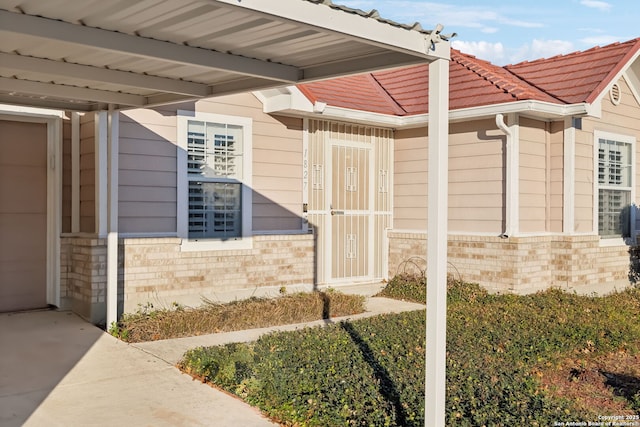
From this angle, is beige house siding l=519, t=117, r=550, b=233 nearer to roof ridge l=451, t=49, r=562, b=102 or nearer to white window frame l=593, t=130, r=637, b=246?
roof ridge l=451, t=49, r=562, b=102

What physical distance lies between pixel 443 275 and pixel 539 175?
724 centimetres

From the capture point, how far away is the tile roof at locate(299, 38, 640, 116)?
1064 cm

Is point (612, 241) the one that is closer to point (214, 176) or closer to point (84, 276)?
point (214, 176)

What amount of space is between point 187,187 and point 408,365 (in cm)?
442

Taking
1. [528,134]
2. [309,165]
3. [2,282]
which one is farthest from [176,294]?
[528,134]

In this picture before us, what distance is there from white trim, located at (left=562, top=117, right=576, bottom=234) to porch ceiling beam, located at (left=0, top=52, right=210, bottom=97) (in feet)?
22.1

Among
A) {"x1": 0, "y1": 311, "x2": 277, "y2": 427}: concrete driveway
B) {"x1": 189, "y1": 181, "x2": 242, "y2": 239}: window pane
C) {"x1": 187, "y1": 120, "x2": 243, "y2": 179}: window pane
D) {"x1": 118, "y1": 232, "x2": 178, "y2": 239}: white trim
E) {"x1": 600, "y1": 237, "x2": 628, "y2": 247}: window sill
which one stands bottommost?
{"x1": 0, "y1": 311, "x2": 277, "y2": 427}: concrete driveway

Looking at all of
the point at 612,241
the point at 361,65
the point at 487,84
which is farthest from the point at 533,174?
the point at 361,65

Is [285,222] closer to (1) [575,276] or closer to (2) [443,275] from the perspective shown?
(1) [575,276]

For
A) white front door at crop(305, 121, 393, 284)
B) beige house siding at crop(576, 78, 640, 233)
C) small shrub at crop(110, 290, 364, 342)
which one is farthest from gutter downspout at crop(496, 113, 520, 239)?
small shrub at crop(110, 290, 364, 342)

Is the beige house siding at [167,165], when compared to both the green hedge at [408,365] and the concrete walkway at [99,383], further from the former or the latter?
the green hedge at [408,365]

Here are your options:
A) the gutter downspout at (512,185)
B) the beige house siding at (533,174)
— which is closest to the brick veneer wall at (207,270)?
the gutter downspout at (512,185)

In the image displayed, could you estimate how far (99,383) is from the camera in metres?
5.70

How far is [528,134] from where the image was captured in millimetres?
10672
